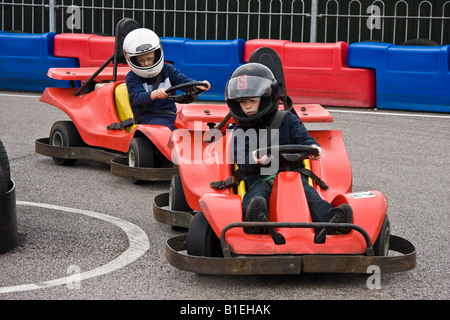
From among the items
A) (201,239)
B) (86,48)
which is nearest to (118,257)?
(201,239)

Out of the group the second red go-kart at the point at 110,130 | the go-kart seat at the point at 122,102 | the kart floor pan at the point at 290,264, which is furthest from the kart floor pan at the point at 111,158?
the kart floor pan at the point at 290,264

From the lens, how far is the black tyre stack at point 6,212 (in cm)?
459

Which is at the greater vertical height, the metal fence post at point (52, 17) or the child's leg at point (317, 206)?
the metal fence post at point (52, 17)

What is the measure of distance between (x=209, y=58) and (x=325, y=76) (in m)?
1.60

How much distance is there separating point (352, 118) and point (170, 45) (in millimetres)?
2824

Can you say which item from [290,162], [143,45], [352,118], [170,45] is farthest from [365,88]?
[290,162]

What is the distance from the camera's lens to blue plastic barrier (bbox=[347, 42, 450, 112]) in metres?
9.99

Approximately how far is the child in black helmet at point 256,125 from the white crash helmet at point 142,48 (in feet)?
7.21

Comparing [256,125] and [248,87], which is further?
[256,125]

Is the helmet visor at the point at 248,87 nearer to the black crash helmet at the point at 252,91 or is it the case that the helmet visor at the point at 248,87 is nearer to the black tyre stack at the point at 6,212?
the black crash helmet at the point at 252,91

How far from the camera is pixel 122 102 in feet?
23.5

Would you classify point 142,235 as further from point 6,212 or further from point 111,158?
point 111,158

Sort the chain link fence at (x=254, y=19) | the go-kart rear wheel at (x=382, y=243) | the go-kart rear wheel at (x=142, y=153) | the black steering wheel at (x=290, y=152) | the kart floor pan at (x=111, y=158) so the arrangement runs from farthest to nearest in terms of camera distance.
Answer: the chain link fence at (x=254, y=19) < the go-kart rear wheel at (x=142, y=153) < the kart floor pan at (x=111, y=158) < the black steering wheel at (x=290, y=152) < the go-kart rear wheel at (x=382, y=243)
